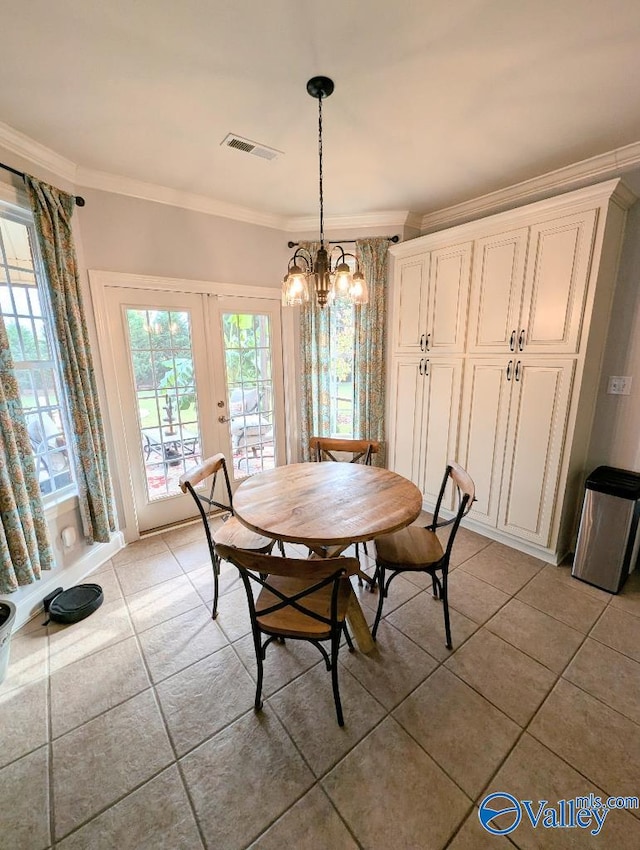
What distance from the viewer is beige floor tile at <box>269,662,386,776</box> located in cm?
135

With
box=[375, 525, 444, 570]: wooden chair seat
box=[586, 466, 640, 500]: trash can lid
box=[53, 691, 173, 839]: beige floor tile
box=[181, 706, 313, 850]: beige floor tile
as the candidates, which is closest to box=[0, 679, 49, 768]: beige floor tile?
box=[53, 691, 173, 839]: beige floor tile

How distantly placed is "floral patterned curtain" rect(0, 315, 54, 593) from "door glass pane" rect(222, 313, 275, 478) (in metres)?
1.57

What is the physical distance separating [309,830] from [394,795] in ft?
1.00

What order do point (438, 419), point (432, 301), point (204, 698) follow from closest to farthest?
point (204, 698) → point (432, 301) → point (438, 419)

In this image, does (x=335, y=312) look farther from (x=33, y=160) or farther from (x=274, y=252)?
(x=33, y=160)

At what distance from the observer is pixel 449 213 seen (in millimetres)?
3076

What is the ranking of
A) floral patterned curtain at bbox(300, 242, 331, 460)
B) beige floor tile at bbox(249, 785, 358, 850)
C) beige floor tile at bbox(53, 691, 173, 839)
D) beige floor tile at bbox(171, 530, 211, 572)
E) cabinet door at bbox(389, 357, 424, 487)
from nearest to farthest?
beige floor tile at bbox(249, 785, 358, 850)
beige floor tile at bbox(53, 691, 173, 839)
beige floor tile at bbox(171, 530, 211, 572)
cabinet door at bbox(389, 357, 424, 487)
floral patterned curtain at bbox(300, 242, 331, 460)

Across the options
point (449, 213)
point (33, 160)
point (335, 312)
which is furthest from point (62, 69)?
point (449, 213)

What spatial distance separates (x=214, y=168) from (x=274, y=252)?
97 centimetres

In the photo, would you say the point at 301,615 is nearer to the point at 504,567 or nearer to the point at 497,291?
the point at 504,567

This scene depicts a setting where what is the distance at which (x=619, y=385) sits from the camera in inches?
93.2

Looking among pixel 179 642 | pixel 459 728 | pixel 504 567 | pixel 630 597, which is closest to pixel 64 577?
pixel 179 642

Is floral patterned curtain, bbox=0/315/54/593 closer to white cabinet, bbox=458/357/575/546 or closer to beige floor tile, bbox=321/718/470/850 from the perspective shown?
beige floor tile, bbox=321/718/470/850

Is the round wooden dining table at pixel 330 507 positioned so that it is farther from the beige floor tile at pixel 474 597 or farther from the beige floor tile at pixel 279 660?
the beige floor tile at pixel 474 597
